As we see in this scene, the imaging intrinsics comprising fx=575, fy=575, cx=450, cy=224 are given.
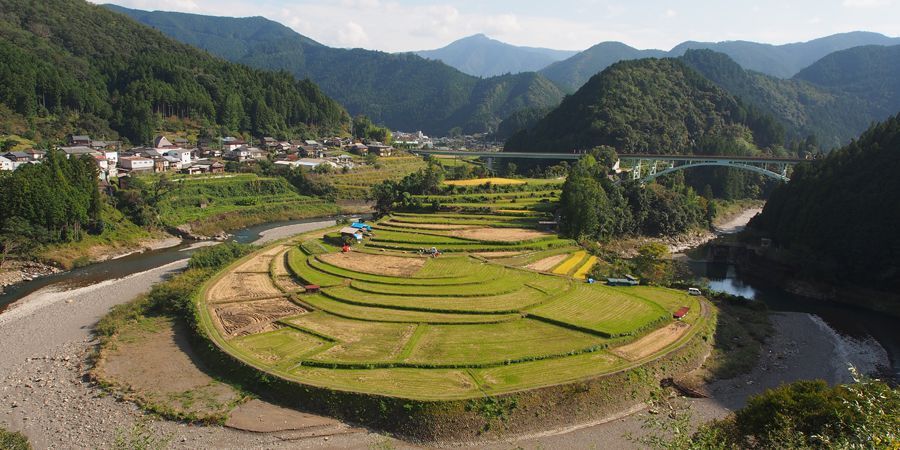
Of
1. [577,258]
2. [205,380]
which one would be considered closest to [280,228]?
[577,258]

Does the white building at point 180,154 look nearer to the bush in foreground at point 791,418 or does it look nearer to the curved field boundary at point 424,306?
the curved field boundary at point 424,306

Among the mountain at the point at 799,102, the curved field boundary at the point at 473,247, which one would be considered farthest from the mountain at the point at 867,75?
the curved field boundary at the point at 473,247

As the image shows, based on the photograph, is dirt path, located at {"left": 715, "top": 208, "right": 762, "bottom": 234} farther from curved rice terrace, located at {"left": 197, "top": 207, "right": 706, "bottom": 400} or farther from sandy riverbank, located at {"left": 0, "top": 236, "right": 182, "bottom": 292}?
sandy riverbank, located at {"left": 0, "top": 236, "right": 182, "bottom": 292}

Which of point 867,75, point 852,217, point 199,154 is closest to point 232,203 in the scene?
point 199,154

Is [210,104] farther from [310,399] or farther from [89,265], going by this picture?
[310,399]

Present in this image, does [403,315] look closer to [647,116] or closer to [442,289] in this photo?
[442,289]
